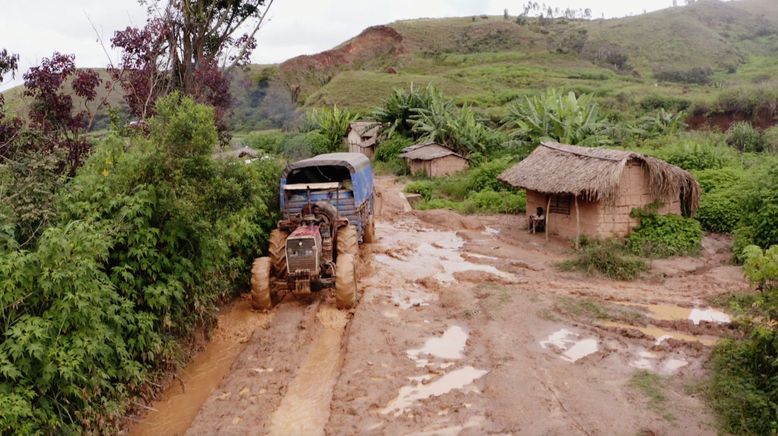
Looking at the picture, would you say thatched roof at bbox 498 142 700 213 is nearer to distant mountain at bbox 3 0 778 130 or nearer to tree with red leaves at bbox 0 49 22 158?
tree with red leaves at bbox 0 49 22 158

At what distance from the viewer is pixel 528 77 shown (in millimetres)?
59625

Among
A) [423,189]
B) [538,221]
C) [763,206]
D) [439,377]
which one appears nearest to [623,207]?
[538,221]

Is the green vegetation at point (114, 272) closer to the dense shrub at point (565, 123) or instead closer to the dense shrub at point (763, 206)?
the dense shrub at point (763, 206)

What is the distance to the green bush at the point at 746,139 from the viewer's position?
26.1 meters

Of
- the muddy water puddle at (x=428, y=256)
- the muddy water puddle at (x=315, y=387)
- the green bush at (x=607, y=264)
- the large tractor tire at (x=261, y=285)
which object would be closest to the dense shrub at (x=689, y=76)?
the muddy water puddle at (x=428, y=256)

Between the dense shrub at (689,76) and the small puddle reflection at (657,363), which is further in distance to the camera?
the dense shrub at (689,76)

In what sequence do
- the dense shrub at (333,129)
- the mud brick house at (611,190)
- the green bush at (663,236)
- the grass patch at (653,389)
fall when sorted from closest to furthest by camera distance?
the grass patch at (653,389) < the green bush at (663,236) < the mud brick house at (611,190) < the dense shrub at (333,129)

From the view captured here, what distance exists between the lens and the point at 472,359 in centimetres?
868

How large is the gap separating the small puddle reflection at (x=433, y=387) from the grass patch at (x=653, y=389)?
195 centimetres

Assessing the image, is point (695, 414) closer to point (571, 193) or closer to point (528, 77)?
point (571, 193)

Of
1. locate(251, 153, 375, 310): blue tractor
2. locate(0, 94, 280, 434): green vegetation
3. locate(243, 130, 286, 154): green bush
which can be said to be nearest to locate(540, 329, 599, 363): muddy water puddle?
locate(251, 153, 375, 310): blue tractor

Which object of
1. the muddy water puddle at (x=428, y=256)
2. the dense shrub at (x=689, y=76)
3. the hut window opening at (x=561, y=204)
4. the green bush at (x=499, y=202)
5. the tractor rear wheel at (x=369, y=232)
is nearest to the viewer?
the muddy water puddle at (x=428, y=256)

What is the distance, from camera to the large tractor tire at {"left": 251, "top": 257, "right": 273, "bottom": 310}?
412 inches

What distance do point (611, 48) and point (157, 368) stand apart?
77231mm
